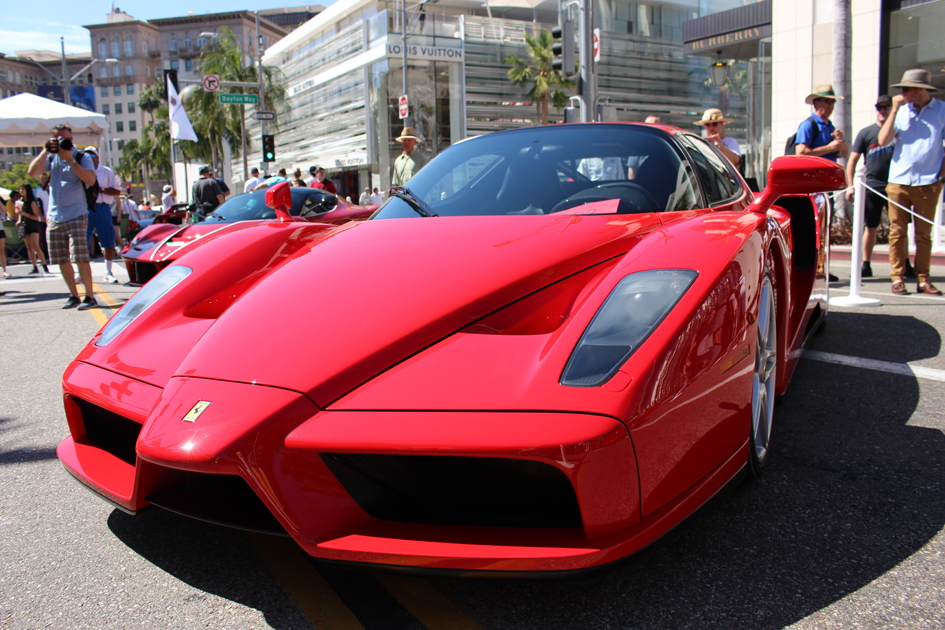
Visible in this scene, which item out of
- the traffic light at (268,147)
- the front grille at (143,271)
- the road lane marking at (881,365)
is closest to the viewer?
the road lane marking at (881,365)

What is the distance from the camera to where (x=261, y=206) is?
A: 28.1ft

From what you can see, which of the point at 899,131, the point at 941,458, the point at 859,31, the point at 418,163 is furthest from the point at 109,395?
the point at 859,31

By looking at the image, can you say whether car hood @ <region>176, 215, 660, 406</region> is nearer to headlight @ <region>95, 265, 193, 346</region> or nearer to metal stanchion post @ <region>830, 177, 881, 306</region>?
headlight @ <region>95, 265, 193, 346</region>

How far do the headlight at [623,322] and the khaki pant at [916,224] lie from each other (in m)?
5.09

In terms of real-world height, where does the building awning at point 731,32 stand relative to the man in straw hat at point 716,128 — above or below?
above

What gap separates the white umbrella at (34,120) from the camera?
13508 millimetres

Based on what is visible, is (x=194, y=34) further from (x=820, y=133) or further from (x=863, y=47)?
(x=820, y=133)

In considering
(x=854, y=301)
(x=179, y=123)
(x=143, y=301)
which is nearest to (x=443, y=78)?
(x=179, y=123)

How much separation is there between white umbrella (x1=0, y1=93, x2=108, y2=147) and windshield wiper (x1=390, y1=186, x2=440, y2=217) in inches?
512

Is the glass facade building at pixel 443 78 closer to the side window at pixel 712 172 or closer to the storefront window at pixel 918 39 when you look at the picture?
the storefront window at pixel 918 39

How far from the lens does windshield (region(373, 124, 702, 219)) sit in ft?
8.36

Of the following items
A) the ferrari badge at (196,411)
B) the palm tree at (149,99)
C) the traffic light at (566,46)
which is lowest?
the ferrari badge at (196,411)

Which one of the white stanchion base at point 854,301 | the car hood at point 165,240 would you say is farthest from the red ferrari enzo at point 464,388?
the car hood at point 165,240

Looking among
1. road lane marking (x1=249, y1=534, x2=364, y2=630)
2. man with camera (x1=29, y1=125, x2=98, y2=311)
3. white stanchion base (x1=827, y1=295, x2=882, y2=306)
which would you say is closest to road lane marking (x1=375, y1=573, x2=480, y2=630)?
road lane marking (x1=249, y1=534, x2=364, y2=630)
